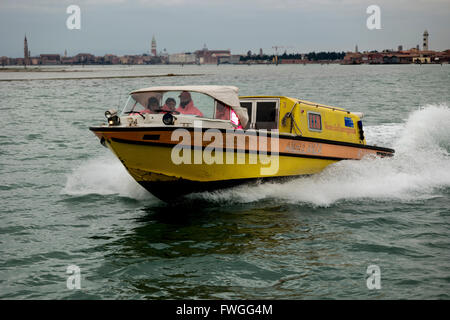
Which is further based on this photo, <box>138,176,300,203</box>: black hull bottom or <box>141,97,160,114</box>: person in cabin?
<box>138,176,300,203</box>: black hull bottom

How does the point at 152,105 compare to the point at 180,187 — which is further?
the point at 180,187

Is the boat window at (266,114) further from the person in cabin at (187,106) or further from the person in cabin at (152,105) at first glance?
the person in cabin at (152,105)

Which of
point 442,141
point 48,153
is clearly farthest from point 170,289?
point 442,141

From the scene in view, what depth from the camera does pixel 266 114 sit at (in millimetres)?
13562

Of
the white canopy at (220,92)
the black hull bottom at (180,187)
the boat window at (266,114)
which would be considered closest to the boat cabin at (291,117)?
the boat window at (266,114)

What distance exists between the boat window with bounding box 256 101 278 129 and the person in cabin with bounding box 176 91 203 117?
8.19ft

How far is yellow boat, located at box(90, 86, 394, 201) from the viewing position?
1120 cm

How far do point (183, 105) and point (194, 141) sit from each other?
87 cm

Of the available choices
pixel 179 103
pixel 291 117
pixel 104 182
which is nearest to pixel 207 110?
pixel 179 103

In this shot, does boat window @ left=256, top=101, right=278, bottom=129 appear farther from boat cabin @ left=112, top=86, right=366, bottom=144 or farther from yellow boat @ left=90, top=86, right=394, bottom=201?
yellow boat @ left=90, top=86, right=394, bottom=201

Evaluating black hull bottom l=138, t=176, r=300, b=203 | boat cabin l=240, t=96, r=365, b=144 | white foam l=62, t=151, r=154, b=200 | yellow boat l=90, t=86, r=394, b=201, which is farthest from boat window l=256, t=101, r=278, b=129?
white foam l=62, t=151, r=154, b=200

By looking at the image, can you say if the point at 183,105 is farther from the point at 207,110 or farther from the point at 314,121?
the point at 314,121

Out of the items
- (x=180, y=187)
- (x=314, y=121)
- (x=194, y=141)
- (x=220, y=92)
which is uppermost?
(x=220, y=92)
